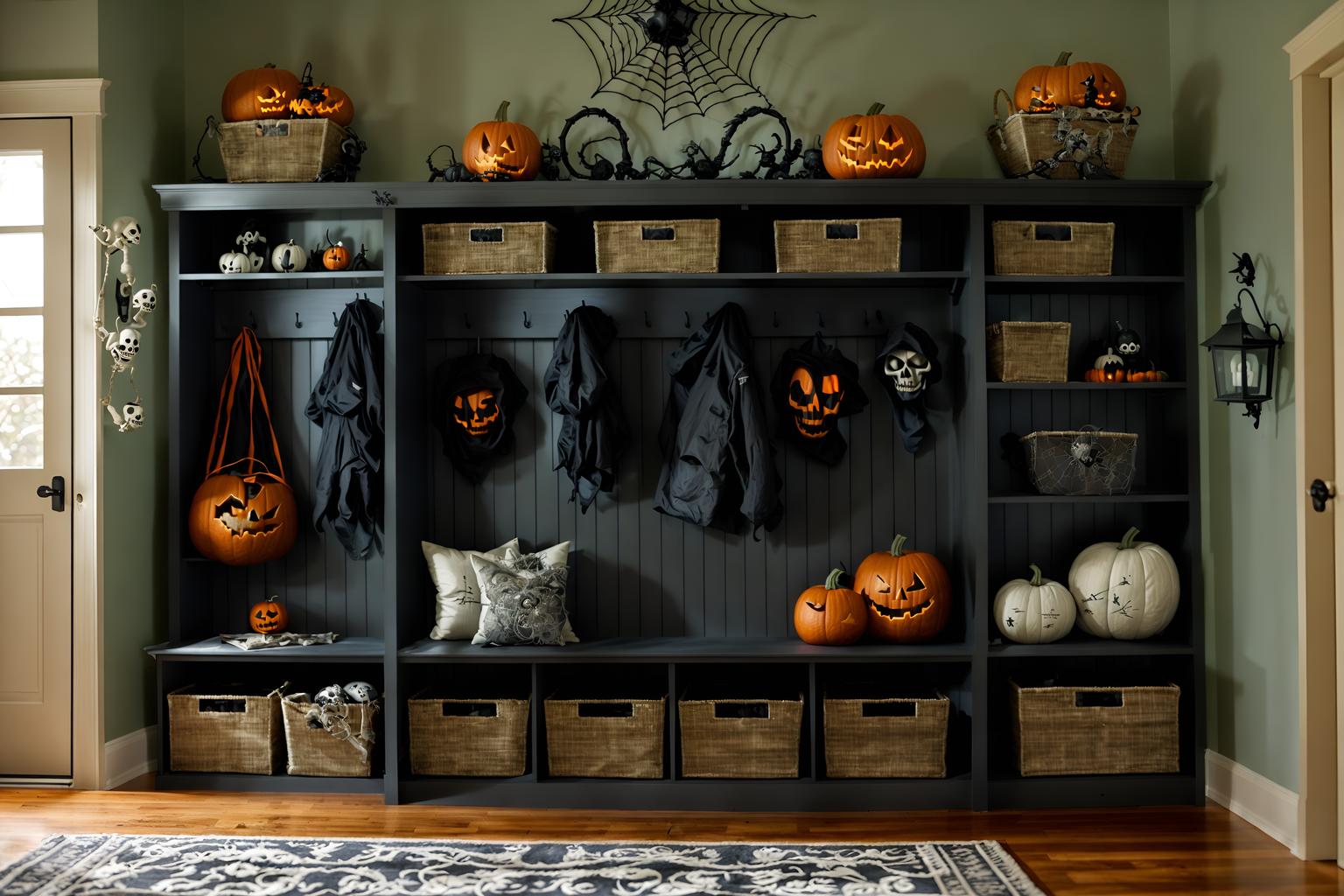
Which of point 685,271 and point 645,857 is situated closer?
point 645,857

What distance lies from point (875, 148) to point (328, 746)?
268cm

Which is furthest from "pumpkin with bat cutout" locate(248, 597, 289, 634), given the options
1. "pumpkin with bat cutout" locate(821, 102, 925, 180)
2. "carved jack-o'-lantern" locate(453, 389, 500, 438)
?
"pumpkin with bat cutout" locate(821, 102, 925, 180)

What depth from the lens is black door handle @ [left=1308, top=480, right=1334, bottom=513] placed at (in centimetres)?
305

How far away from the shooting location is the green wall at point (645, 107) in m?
3.96

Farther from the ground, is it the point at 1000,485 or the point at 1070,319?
the point at 1070,319

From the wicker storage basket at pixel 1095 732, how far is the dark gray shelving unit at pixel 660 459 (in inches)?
3.5

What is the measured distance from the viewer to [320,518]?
3.88 metres

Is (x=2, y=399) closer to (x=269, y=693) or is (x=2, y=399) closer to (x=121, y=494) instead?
(x=121, y=494)

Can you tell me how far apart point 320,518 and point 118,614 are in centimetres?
73

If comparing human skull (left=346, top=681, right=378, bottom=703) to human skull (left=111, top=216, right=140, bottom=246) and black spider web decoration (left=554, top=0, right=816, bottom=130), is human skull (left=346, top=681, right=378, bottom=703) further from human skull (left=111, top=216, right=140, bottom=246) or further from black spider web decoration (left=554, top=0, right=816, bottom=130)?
black spider web decoration (left=554, top=0, right=816, bottom=130)

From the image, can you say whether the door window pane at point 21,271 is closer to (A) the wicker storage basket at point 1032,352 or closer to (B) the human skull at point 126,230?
(B) the human skull at point 126,230

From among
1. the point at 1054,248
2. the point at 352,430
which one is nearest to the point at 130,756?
the point at 352,430

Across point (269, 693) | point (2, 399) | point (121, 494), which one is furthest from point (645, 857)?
point (2, 399)

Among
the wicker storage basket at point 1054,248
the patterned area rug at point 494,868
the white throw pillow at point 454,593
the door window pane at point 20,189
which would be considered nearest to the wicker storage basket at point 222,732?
the patterned area rug at point 494,868
